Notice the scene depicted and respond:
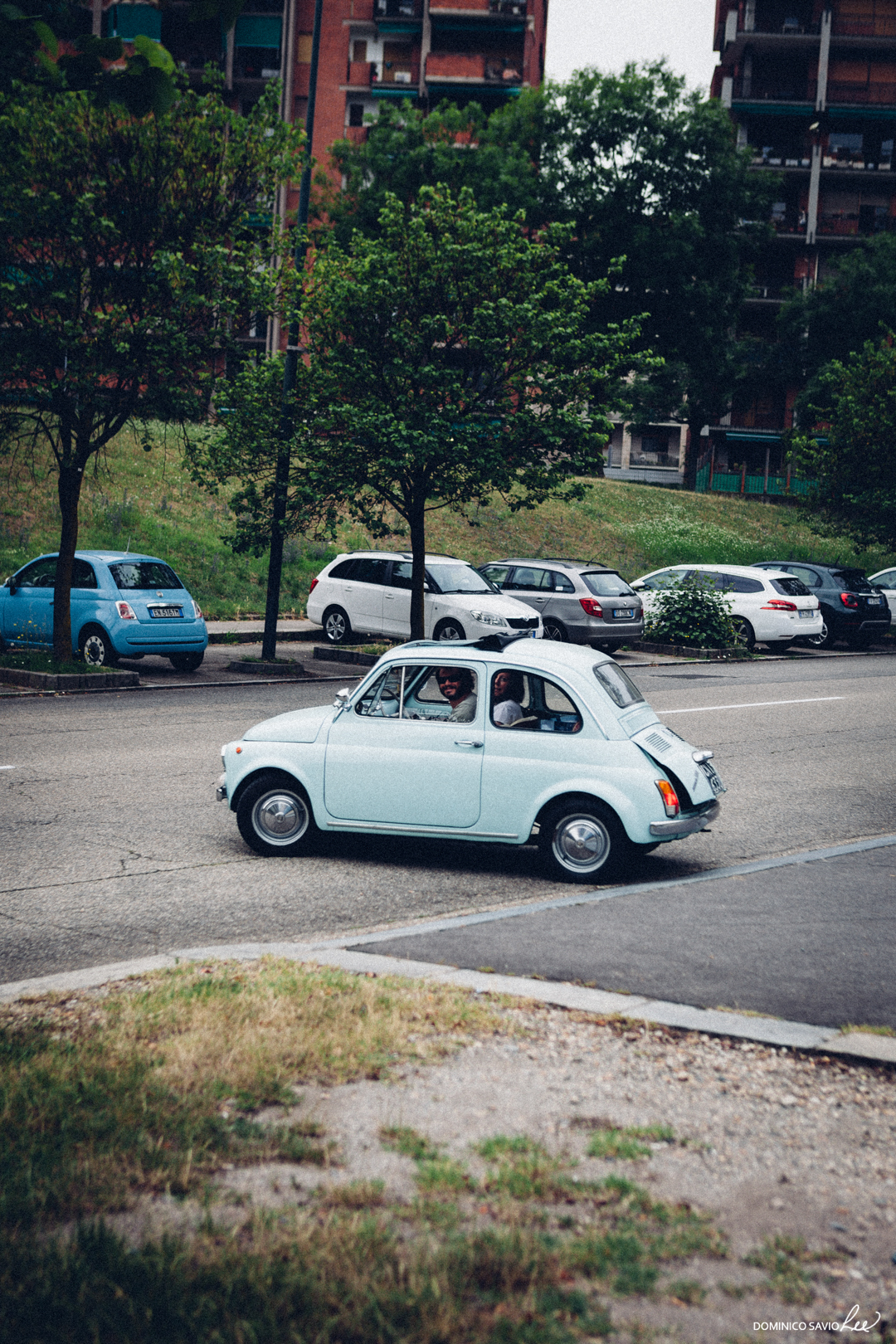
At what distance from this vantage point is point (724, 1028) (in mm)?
4992

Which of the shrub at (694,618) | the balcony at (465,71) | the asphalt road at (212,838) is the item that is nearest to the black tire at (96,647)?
the asphalt road at (212,838)

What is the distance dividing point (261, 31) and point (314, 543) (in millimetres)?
35597

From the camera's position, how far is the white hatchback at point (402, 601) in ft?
73.6

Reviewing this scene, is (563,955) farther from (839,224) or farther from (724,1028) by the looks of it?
(839,224)

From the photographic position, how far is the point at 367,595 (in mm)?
23828

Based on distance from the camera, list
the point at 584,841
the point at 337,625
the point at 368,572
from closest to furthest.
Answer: the point at 584,841 → the point at 368,572 → the point at 337,625

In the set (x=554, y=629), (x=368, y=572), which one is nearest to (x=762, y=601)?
(x=554, y=629)

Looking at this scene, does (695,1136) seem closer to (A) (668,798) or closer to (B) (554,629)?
(A) (668,798)

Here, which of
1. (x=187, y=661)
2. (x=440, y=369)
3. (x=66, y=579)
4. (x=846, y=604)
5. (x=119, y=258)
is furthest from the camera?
(x=846, y=604)

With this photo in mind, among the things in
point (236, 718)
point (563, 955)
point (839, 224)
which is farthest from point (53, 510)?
point (839, 224)

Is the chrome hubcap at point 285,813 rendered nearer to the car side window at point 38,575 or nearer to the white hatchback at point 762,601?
the car side window at point 38,575

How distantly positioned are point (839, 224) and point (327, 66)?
25.7m

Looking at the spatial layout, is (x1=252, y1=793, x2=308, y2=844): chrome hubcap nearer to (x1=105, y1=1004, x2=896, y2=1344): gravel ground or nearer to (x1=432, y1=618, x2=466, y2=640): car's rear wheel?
(x1=105, y1=1004, x2=896, y2=1344): gravel ground

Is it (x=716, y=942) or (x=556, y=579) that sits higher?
(x=556, y=579)
